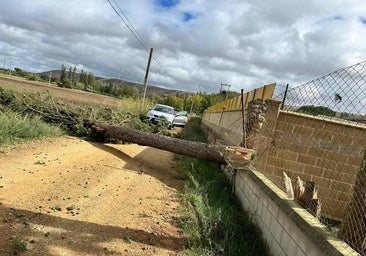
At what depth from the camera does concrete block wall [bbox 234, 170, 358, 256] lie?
3.94 meters

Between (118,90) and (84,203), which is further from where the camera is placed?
(118,90)

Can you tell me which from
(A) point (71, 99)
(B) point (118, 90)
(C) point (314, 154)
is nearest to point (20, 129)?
(C) point (314, 154)

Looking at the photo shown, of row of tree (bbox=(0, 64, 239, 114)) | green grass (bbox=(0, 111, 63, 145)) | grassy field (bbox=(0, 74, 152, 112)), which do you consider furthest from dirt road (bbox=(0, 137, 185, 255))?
row of tree (bbox=(0, 64, 239, 114))

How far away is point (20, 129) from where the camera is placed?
10.3 meters

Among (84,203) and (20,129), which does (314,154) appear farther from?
(20,129)

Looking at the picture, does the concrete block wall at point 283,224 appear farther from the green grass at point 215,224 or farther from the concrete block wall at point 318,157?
the concrete block wall at point 318,157

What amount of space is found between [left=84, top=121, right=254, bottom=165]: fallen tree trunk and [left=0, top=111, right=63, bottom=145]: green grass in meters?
1.41

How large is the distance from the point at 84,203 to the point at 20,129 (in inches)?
189

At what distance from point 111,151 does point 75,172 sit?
3332 mm

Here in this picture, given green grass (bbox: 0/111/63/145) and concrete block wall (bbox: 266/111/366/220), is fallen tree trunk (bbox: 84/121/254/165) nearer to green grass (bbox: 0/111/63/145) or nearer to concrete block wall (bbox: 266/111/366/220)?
concrete block wall (bbox: 266/111/366/220)

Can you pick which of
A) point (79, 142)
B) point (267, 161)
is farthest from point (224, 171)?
point (79, 142)

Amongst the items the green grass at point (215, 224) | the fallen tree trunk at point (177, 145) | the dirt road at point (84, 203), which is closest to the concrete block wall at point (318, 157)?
the fallen tree trunk at point (177, 145)

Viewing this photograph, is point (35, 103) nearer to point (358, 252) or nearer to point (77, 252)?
point (77, 252)

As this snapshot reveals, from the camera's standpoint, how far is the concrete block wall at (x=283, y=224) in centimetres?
394
